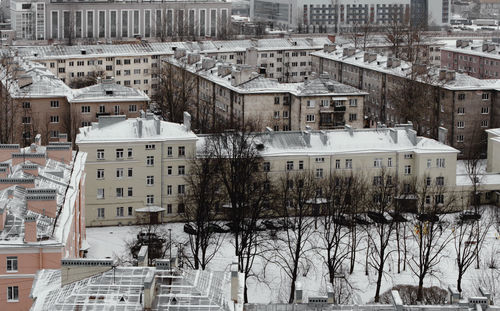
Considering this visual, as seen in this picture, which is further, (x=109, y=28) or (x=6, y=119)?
(x=109, y=28)

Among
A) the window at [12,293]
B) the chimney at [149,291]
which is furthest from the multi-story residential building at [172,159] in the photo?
the chimney at [149,291]

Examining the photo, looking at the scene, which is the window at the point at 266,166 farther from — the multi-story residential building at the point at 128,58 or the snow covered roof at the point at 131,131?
the multi-story residential building at the point at 128,58

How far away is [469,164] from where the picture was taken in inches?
2377

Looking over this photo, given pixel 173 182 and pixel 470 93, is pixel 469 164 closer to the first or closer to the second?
pixel 470 93

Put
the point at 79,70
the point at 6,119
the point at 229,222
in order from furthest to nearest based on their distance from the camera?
A: the point at 79,70 < the point at 6,119 < the point at 229,222

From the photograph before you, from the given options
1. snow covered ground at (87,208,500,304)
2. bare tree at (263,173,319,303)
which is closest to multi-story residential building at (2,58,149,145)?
bare tree at (263,173,319,303)

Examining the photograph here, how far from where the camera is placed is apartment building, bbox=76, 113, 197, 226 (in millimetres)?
48188

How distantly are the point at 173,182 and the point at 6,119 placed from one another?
13.2m

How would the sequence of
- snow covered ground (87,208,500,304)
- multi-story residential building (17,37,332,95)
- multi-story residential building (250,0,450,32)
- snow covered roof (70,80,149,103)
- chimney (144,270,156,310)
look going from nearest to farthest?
chimney (144,270,156,310), snow covered ground (87,208,500,304), snow covered roof (70,80,149,103), multi-story residential building (17,37,332,95), multi-story residential building (250,0,450,32)

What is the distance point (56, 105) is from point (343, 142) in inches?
781

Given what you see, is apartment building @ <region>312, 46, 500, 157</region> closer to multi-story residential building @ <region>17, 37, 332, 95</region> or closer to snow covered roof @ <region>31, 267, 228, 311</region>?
multi-story residential building @ <region>17, 37, 332, 95</region>

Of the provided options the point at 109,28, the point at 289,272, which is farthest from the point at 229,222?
the point at 109,28

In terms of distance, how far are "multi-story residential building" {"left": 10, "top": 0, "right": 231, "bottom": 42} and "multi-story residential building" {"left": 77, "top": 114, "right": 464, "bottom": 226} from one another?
6916 centimetres

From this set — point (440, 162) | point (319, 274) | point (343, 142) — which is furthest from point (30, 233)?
point (440, 162)
